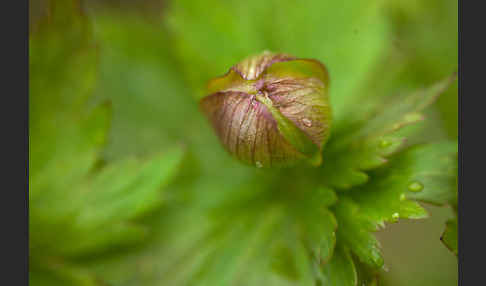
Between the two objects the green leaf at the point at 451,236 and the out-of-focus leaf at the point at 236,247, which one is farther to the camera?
the out-of-focus leaf at the point at 236,247

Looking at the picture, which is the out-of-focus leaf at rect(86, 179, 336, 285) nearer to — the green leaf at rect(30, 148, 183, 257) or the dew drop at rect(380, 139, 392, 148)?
the green leaf at rect(30, 148, 183, 257)

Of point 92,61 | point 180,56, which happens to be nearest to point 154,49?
point 180,56

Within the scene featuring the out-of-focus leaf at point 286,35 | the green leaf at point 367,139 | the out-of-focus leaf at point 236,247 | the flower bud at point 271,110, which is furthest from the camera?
the out-of-focus leaf at point 286,35

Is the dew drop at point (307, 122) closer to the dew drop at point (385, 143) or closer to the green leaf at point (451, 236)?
the dew drop at point (385, 143)

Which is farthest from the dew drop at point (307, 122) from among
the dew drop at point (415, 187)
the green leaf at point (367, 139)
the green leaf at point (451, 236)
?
the green leaf at point (451, 236)

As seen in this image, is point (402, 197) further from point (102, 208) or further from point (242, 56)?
point (102, 208)

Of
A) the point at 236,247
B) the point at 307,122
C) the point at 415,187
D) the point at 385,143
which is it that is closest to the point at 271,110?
the point at 307,122

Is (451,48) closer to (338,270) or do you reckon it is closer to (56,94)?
(338,270)
